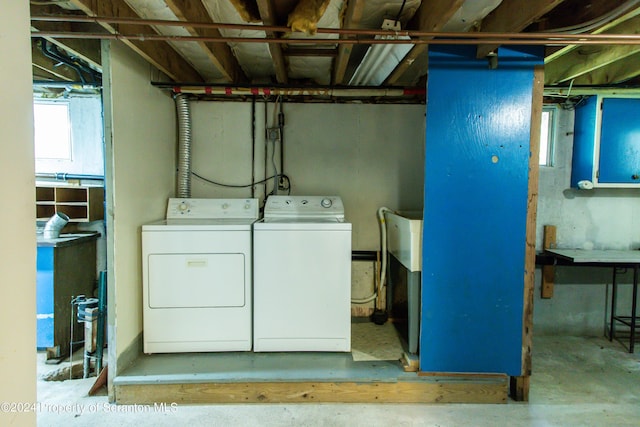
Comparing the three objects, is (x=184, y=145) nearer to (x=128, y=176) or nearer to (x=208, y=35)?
(x=128, y=176)

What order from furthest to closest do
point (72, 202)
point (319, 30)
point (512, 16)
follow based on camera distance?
point (72, 202) < point (512, 16) < point (319, 30)

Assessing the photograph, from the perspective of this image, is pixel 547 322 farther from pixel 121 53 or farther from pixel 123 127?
pixel 121 53

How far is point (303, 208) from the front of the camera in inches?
97.4

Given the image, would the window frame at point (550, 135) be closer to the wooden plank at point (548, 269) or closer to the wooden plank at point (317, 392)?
the wooden plank at point (548, 269)

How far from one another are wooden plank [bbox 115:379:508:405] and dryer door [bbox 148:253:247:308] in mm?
511

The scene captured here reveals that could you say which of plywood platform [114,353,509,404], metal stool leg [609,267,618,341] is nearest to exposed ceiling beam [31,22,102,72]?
plywood platform [114,353,509,404]

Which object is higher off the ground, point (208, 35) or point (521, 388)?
point (208, 35)

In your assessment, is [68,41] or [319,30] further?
[68,41]

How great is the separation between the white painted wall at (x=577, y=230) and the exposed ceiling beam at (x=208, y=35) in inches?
116

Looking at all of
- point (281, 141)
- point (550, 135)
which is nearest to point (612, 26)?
point (550, 135)

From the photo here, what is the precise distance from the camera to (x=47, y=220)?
2.75 meters

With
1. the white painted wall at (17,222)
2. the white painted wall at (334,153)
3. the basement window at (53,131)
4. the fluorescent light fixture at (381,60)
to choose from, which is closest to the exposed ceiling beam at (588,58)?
the white painted wall at (334,153)

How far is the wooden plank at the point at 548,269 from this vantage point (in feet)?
9.69

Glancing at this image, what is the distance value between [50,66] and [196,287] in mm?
2034
